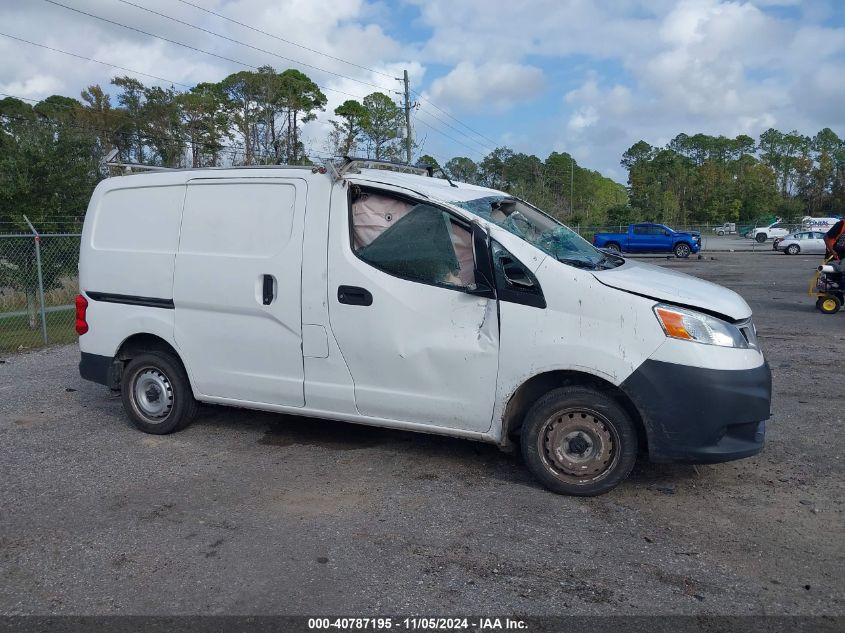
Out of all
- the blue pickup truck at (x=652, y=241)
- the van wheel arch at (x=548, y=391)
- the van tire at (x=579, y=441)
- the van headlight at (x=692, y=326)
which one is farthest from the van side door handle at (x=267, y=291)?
the blue pickup truck at (x=652, y=241)

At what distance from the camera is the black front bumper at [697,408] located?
4.14m

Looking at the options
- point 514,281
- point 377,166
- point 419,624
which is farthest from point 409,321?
point 419,624

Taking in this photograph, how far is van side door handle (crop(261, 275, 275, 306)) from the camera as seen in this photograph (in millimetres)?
5130

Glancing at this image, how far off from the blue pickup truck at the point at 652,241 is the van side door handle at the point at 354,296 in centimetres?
3264

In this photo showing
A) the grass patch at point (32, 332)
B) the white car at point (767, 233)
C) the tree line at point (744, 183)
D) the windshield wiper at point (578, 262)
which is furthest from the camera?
the tree line at point (744, 183)

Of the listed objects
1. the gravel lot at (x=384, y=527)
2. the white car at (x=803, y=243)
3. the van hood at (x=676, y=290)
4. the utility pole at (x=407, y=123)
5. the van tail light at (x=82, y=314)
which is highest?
the utility pole at (x=407, y=123)

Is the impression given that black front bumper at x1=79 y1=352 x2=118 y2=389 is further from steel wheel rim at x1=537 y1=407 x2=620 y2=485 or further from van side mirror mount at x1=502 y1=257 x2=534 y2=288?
steel wheel rim at x1=537 y1=407 x2=620 y2=485

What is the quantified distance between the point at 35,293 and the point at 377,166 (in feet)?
31.1

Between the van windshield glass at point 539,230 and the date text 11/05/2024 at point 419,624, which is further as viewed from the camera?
the van windshield glass at point 539,230

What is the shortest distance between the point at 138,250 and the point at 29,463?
71.6 inches

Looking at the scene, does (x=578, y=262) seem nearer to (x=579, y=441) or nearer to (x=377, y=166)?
(x=579, y=441)

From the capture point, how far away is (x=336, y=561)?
12.2 feet

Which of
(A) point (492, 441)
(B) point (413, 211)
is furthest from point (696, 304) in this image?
(B) point (413, 211)

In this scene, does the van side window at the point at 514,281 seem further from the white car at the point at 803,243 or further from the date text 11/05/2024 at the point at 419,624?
the white car at the point at 803,243
